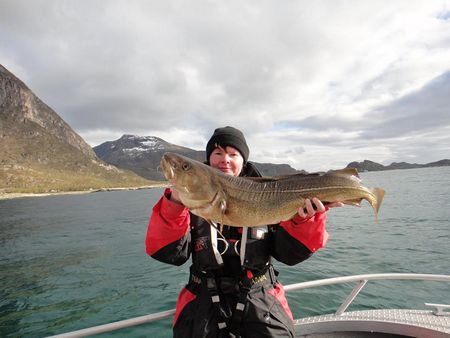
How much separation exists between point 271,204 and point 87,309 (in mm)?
12338

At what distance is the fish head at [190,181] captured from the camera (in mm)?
3344

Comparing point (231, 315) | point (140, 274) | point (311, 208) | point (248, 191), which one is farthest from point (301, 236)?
point (140, 274)

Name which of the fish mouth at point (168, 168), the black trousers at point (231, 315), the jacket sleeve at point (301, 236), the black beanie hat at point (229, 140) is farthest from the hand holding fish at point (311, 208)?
the fish mouth at point (168, 168)

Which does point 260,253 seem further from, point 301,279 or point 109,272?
point 109,272

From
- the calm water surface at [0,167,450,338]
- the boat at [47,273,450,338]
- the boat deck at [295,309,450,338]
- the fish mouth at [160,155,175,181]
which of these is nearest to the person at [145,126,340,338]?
the fish mouth at [160,155,175,181]

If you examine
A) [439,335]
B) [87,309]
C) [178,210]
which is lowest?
[87,309]

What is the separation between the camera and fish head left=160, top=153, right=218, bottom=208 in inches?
132

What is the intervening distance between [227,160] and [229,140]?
298 millimetres

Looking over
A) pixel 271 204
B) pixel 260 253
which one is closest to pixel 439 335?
pixel 260 253

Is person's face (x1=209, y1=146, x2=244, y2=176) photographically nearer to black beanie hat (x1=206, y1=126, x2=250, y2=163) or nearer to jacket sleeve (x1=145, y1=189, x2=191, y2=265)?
black beanie hat (x1=206, y1=126, x2=250, y2=163)

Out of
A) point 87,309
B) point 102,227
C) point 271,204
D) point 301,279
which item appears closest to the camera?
point 271,204

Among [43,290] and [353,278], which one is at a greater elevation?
[353,278]

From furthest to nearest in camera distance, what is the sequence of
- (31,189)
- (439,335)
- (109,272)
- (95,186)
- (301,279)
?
1. (95,186)
2. (31,189)
3. (109,272)
4. (301,279)
5. (439,335)

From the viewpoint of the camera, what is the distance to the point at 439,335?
507cm
